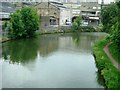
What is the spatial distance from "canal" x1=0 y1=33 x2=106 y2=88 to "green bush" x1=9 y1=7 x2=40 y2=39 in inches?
103


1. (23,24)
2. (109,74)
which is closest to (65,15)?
(23,24)

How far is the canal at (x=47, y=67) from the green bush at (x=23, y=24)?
2.62 m

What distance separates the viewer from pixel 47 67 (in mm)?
11992

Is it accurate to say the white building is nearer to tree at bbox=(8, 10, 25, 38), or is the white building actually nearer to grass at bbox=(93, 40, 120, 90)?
tree at bbox=(8, 10, 25, 38)

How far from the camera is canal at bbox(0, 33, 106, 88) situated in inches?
379

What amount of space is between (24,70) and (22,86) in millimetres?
2232

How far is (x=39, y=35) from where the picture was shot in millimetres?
23938

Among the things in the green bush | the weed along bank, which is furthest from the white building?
the green bush

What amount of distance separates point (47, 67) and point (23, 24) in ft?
31.8

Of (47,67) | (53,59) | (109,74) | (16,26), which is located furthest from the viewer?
(16,26)

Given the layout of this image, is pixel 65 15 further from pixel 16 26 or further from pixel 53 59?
pixel 53 59

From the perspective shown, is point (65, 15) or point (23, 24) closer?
point (23, 24)

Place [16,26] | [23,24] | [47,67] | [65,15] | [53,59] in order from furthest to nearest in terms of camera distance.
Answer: [65,15]
[23,24]
[16,26]
[53,59]
[47,67]

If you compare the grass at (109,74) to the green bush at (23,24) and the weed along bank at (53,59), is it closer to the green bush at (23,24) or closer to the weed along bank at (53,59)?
the weed along bank at (53,59)
